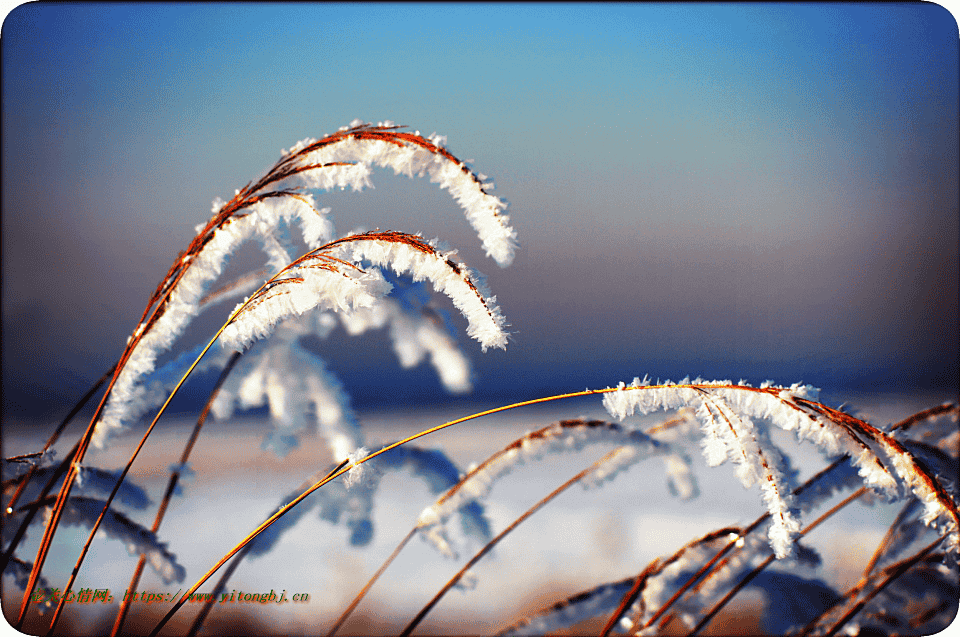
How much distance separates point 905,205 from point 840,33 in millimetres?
414

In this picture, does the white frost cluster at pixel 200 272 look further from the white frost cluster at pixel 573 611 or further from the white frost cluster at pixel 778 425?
the white frost cluster at pixel 573 611

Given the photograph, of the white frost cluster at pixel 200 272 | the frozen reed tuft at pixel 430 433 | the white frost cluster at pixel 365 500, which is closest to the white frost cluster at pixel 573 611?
the frozen reed tuft at pixel 430 433

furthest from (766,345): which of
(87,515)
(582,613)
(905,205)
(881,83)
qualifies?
(87,515)

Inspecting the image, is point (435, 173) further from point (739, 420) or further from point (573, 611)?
point (573, 611)

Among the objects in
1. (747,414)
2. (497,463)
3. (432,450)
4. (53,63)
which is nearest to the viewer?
(747,414)

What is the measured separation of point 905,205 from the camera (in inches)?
45.3

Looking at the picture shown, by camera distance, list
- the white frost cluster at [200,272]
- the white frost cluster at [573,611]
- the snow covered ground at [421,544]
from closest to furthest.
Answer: the white frost cluster at [200,272]
the white frost cluster at [573,611]
the snow covered ground at [421,544]

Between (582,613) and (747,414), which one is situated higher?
(747,414)

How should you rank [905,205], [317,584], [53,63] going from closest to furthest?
[53,63] < [905,205] < [317,584]

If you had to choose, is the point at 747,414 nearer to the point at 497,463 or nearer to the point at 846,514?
the point at 497,463

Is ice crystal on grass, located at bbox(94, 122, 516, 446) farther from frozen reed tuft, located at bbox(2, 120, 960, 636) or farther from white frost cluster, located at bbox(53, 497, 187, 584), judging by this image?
white frost cluster, located at bbox(53, 497, 187, 584)

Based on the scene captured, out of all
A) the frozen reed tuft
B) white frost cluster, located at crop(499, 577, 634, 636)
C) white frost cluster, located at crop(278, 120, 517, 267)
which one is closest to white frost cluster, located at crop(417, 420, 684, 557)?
the frozen reed tuft

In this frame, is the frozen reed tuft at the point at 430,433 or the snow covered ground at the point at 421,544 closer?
the frozen reed tuft at the point at 430,433

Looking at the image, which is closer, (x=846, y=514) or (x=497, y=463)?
(x=497, y=463)
